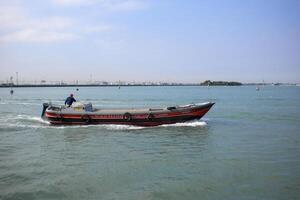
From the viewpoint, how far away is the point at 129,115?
27.9 m

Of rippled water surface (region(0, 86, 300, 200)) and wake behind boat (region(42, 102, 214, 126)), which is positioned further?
wake behind boat (region(42, 102, 214, 126))

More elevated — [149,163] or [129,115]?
[129,115]

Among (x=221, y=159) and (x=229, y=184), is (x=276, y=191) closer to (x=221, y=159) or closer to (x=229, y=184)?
(x=229, y=184)

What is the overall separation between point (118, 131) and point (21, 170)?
11.4 metres

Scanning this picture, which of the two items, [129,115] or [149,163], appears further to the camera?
[129,115]

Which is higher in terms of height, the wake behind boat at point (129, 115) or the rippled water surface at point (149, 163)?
the wake behind boat at point (129, 115)

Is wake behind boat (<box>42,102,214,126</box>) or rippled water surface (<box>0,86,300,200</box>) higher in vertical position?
wake behind boat (<box>42,102,214,126</box>)

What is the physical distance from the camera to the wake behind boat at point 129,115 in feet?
91.1

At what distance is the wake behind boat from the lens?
27.8m

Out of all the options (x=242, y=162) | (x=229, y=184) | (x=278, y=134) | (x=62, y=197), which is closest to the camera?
(x=62, y=197)

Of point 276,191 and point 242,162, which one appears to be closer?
point 276,191

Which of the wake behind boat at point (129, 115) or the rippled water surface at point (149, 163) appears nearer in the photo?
the rippled water surface at point (149, 163)

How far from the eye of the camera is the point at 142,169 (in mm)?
14844

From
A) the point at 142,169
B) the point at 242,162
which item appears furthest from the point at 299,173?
the point at 142,169
